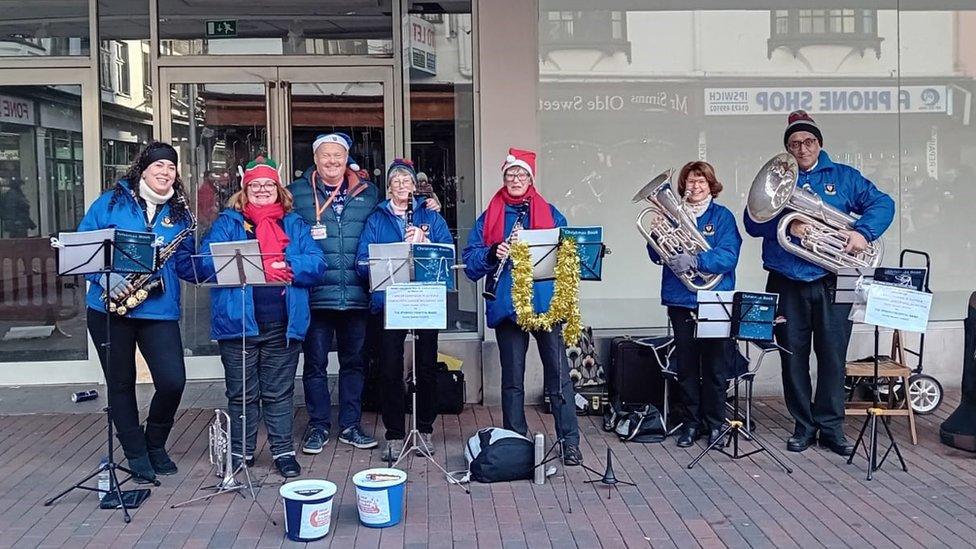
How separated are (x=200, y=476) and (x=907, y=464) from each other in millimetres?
4264

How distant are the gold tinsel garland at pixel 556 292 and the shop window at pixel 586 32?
10.7 feet

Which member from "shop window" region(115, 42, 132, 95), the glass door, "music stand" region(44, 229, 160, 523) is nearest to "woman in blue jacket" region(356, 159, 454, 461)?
"music stand" region(44, 229, 160, 523)

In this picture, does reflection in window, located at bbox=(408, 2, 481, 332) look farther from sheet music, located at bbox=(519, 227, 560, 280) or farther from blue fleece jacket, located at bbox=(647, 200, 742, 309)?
sheet music, located at bbox=(519, 227, 560, 280)

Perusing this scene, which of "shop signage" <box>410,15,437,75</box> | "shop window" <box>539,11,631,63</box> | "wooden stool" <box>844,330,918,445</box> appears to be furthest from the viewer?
"shop window" <box>539,11,631,63</box>

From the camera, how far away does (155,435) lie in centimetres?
637

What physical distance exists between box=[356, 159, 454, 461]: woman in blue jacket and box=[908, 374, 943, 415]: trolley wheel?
11.7 ft

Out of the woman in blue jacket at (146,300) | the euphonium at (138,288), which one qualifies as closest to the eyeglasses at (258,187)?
the woman in blue jacket at (146,300)

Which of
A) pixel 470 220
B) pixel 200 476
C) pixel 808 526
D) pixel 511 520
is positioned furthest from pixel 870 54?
pixel 200 476

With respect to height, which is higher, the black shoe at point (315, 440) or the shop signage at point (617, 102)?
the shop signage at point (617, 102)

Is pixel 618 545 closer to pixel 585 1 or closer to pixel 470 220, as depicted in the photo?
pixel 470 220

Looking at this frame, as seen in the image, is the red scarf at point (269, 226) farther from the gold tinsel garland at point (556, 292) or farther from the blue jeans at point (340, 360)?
the gold tinsel garland at point (556, 292)

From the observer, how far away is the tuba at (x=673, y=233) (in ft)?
22.1

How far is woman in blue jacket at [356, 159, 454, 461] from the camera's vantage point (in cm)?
660

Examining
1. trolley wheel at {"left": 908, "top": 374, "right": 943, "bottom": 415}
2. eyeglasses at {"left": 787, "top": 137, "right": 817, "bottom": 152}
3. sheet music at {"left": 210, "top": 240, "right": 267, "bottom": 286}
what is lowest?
trolley wheel at {"left": 908, "top": 374, "right": 943, "bottom": 415}
